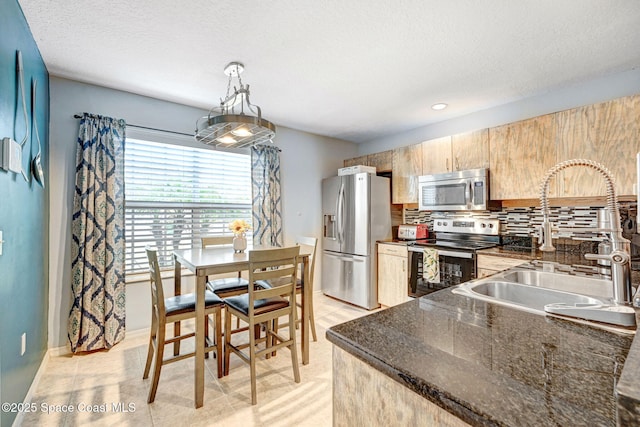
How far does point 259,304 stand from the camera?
6.97 ft

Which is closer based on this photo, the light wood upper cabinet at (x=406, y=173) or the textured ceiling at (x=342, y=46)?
the textured ceiling at (x=342, y=46)

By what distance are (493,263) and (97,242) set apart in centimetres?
351

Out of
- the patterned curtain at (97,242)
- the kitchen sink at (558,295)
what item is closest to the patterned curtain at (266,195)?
the patterned curtain at (97,242)

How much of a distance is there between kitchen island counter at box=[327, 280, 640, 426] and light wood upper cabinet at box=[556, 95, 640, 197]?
209cm

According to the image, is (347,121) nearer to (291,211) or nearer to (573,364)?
(291,211)

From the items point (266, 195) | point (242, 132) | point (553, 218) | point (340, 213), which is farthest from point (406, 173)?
point (242, 132)

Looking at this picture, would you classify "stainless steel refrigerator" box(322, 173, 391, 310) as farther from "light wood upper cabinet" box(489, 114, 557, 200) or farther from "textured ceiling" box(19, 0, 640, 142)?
"light wood upper cabinet" box(489, 114, 557, 200)

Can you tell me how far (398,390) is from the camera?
0.71 metres

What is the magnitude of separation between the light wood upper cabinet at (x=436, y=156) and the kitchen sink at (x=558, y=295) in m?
1.83

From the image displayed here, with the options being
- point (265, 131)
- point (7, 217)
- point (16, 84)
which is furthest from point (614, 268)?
point (16, 84)

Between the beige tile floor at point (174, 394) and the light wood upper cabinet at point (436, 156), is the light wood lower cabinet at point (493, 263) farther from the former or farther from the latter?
the beige tile floor at point (174, 394)

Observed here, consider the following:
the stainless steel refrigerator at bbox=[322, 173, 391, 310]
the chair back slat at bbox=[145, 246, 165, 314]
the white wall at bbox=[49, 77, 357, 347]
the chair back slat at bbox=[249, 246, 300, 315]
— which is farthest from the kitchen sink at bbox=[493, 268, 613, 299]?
the white wall at bbox=[49, 77, 357, 347]

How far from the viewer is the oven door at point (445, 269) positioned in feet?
9.01

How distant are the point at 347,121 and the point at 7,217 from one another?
10.4 ft
